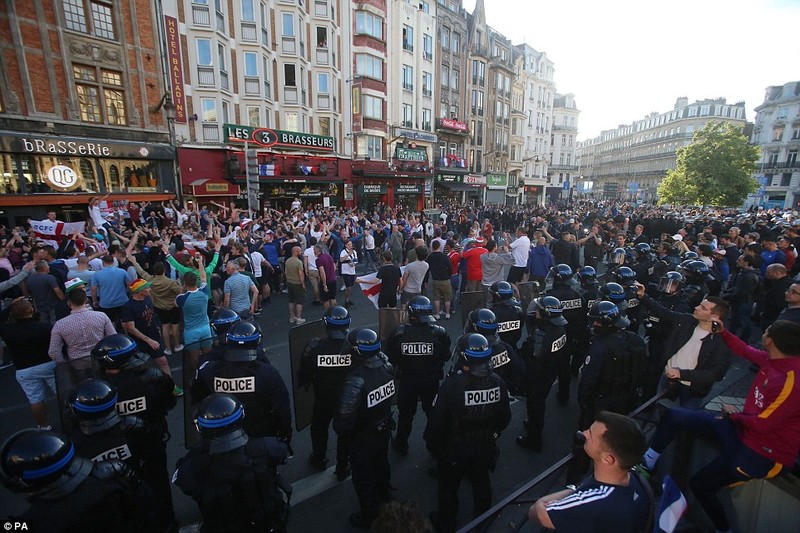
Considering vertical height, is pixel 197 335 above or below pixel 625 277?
below

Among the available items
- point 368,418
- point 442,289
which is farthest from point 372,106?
point 368,418

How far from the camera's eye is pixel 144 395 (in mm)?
3285

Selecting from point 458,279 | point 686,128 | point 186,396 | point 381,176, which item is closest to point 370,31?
point 381,176

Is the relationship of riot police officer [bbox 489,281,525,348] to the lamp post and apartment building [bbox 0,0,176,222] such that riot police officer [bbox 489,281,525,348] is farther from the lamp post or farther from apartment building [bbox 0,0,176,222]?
apartment building [bbox 0,0,176,222]

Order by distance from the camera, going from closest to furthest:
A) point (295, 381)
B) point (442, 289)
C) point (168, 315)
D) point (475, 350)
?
point (475, 350), point (295, 381), point (168, 315), point (442, 289)

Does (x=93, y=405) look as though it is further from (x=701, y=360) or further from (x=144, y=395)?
(x=701, y=360)

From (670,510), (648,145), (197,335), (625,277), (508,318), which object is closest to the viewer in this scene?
(670,510)

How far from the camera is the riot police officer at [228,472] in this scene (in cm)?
231

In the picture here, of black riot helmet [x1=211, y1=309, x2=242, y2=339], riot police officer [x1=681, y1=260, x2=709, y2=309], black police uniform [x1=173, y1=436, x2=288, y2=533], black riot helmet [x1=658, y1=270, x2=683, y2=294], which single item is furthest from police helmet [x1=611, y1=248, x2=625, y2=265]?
black police uniform [x1=173, y1=436, x2=288, y2=533]

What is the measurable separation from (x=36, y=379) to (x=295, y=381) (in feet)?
10.0

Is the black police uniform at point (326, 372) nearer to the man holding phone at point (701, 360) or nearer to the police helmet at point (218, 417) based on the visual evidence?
the police helmet at point (218, 417)

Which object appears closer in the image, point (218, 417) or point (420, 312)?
point (218, 417)

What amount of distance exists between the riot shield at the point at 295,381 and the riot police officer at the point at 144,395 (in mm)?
1317

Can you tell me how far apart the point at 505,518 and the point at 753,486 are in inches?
78.3
